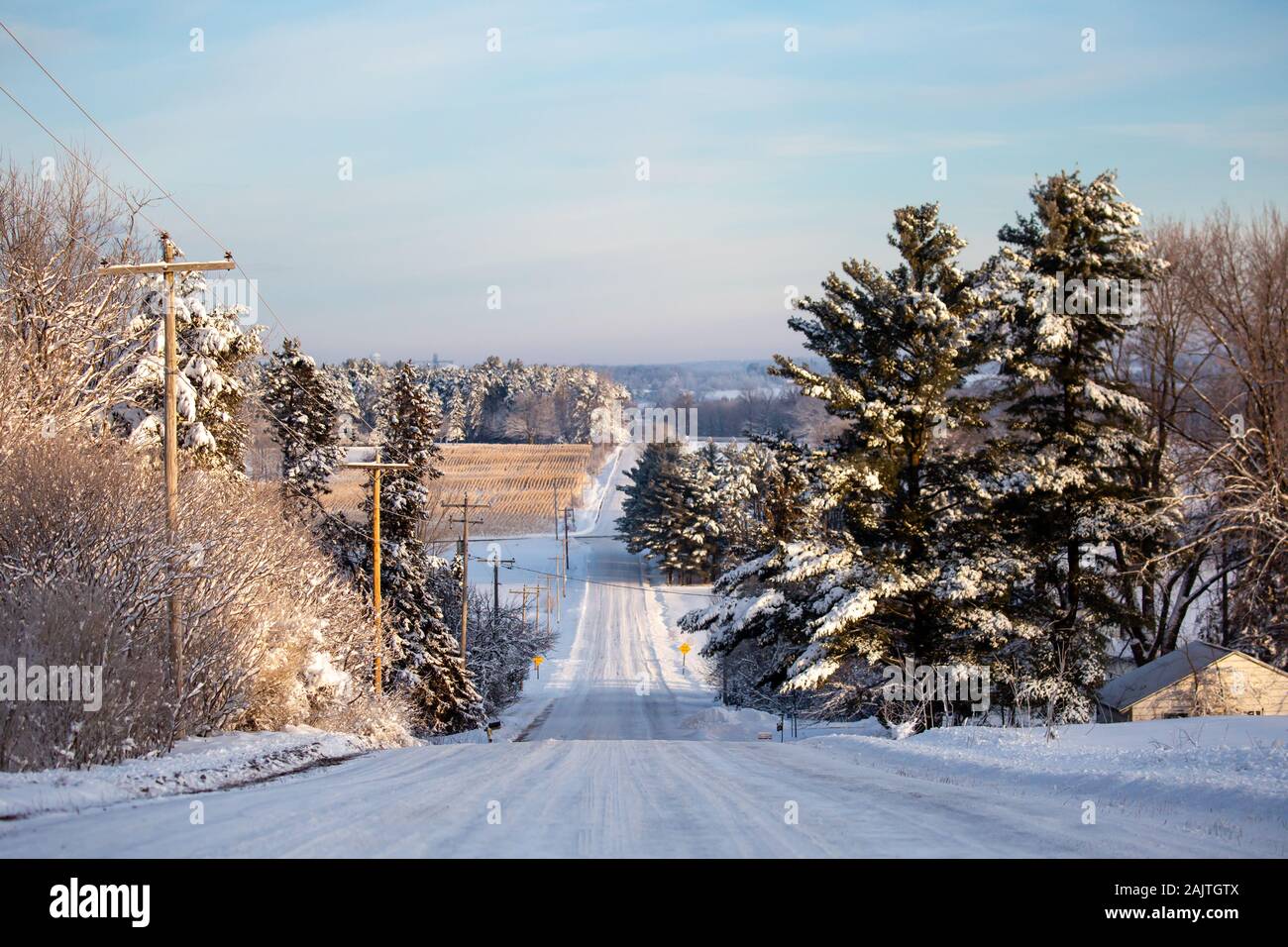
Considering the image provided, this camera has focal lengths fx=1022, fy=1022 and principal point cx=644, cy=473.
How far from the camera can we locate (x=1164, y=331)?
113ft

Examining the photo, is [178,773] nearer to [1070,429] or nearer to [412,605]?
[1070,429]

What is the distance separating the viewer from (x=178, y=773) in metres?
11.0

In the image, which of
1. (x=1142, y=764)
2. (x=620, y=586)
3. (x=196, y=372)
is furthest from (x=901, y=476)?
(x=620, y=586)

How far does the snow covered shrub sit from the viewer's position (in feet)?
38.2

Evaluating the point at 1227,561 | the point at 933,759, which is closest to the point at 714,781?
the point at 933,759

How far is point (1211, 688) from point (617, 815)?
22499 mm

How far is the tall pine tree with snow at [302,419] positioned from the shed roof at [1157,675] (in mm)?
27798

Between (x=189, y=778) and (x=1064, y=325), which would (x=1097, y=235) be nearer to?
(x=1064, y=325)

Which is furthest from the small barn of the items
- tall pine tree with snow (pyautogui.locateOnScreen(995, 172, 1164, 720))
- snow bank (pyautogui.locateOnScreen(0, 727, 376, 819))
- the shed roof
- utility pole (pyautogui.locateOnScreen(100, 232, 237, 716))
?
utility pole (pyautogui.locateOnScreen(100, 232, 237, 716))

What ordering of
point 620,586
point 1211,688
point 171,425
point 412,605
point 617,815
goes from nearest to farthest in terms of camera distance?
point 617,815 < point 171,425 < point 1211,688 < point 412,605 < point 620,586

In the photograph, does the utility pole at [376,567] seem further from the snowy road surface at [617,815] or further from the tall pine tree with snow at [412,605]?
the snowy road surface at [617,815]

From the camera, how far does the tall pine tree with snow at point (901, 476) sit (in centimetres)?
2502

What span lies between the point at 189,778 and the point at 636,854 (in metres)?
6.45
